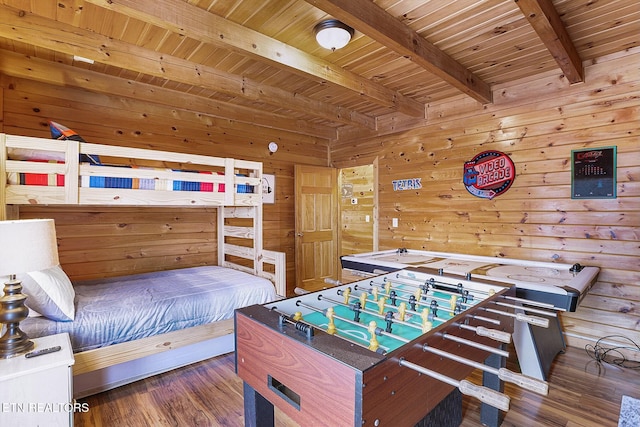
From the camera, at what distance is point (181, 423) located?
1.89 meters

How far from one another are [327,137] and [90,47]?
3.26 meters

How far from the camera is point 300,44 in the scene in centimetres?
251

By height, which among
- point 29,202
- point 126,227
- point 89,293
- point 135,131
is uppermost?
point 135,131

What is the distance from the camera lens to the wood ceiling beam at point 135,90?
107 inches

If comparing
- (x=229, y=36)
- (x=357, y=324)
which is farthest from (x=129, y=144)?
(x=357, y=324)

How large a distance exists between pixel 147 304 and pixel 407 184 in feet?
10.6

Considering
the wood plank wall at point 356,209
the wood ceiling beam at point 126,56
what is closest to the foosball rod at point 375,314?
the wood ceiling beam at point 126,56

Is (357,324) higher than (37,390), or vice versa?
(357,324)

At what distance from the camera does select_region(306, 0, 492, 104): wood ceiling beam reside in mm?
1816

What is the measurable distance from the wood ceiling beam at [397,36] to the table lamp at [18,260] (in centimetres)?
177

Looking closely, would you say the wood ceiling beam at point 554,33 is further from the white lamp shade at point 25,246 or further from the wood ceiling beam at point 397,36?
the white lamp shade at point 25,246

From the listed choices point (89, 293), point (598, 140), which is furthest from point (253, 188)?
point (598, 140)

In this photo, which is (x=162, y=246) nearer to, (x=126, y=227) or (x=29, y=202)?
(x=126, y=227)

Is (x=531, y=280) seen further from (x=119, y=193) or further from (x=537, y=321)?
(x=119, y=193)
